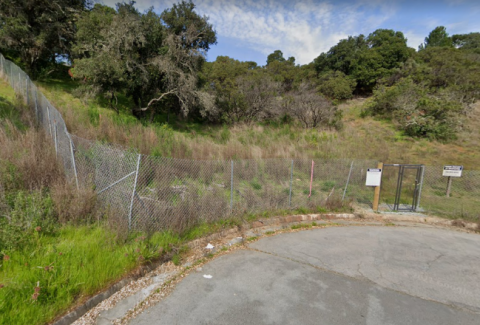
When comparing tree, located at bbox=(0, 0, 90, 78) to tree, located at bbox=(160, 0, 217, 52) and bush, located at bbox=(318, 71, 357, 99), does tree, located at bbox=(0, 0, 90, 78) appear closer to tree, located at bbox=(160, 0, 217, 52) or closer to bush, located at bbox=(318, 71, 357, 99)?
tree, located at bbox=(160, 0, 217, 52)

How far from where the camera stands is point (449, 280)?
4.41 m

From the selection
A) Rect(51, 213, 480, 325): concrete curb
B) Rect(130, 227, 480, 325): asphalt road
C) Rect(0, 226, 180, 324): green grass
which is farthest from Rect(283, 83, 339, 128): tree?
Rect(0, 226, 180, 324): green grass

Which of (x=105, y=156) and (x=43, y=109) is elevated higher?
(x=43, y=109)

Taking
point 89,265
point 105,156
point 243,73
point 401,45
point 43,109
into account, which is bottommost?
point 89,265

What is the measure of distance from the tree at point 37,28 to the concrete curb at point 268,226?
647 inches

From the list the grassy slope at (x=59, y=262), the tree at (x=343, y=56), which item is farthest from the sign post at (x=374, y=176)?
the tree at (x=343, y=56)

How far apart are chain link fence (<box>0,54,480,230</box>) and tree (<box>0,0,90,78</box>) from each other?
364cm

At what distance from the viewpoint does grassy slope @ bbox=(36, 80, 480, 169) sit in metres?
9.88

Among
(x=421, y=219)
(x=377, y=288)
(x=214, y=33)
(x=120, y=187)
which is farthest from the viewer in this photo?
(x=214, y=33)

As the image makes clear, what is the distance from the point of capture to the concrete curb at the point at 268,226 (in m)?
3.09

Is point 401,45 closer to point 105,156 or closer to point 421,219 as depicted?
point 421,219

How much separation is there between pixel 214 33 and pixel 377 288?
18.0 m

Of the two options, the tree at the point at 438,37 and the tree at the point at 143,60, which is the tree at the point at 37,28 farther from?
the tree at the point at 438,37

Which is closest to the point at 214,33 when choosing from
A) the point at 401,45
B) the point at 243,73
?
the point at 243,73
